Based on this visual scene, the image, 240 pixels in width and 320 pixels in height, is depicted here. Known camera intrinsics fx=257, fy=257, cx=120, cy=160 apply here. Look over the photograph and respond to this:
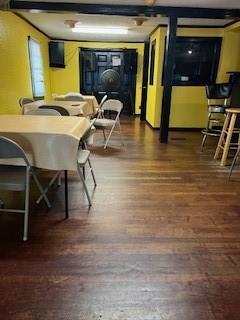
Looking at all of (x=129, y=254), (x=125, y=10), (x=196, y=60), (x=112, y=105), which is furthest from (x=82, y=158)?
(x=196, y=60)

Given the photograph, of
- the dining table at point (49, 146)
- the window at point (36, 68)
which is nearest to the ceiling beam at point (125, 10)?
the window at point (36, 68)

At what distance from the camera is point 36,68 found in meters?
5.89

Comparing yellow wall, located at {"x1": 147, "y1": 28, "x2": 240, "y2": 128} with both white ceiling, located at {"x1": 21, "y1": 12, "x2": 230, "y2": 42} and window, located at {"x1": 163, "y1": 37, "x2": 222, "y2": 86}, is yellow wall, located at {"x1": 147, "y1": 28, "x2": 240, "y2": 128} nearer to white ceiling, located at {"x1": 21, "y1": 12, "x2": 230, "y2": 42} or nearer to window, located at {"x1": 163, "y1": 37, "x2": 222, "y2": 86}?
window, located at {"x1": 163, "y1": 37, "x2": 222, "y2": 86}

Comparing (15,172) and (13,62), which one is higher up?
(13,62)

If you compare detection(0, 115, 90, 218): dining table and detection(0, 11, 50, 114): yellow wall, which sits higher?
detection(0, 11, 50, 114): yellow wall

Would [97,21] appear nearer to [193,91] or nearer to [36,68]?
[36,68]

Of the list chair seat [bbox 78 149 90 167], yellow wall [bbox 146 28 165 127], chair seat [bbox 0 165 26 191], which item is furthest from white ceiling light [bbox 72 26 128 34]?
chair seat [bbox 0 165 26 191]

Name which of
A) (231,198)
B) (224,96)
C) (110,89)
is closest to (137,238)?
(231,198)

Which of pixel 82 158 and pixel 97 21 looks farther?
pixel 97 21

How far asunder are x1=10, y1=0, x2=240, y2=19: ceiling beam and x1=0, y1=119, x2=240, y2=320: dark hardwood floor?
106 inches

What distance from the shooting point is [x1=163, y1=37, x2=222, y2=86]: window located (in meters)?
5.43

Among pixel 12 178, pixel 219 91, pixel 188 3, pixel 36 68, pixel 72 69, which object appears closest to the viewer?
pixel 12 178

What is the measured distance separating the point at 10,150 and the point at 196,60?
5051mm

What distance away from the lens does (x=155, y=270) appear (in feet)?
5.13
